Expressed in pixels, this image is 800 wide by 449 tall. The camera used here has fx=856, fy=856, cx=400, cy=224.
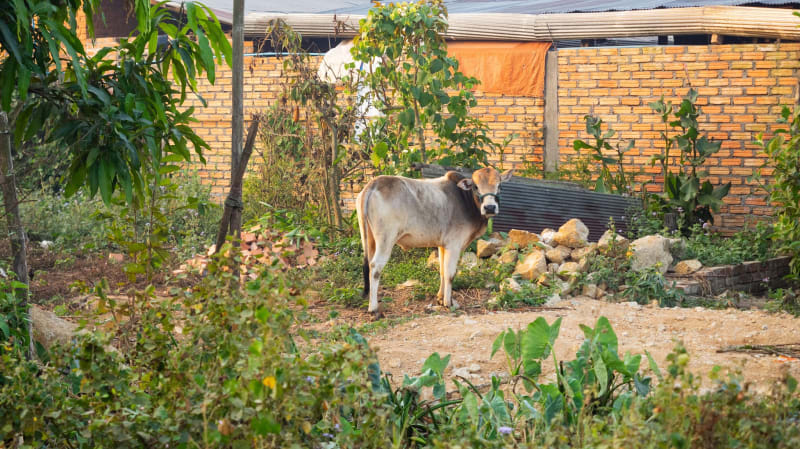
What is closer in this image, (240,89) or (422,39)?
(240,89)

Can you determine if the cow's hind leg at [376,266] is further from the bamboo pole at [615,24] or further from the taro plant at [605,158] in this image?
the taro plant at [605,158]

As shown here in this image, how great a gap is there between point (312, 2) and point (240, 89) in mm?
11039

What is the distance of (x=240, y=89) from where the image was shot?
4254mm

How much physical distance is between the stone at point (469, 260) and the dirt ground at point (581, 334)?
83 cm

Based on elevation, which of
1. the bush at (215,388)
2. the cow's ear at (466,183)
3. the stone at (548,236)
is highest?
the cow's ear at (466,183)

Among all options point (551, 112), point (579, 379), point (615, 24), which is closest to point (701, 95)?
point (615, 24)

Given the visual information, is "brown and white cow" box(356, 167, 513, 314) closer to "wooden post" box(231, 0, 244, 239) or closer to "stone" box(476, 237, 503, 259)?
"stone" box(476, 237, 503, 259)

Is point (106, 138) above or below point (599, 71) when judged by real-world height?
below

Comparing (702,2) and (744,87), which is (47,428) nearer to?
(744,87)

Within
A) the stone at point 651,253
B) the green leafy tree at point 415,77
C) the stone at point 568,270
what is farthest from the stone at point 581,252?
the green leafy tree at point 415,77

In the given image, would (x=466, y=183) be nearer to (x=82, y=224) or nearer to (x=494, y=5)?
(x=82, y=224)

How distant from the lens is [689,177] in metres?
9.72

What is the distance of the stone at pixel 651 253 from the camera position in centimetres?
757

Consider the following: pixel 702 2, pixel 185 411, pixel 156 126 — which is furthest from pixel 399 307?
pixel 702 2
